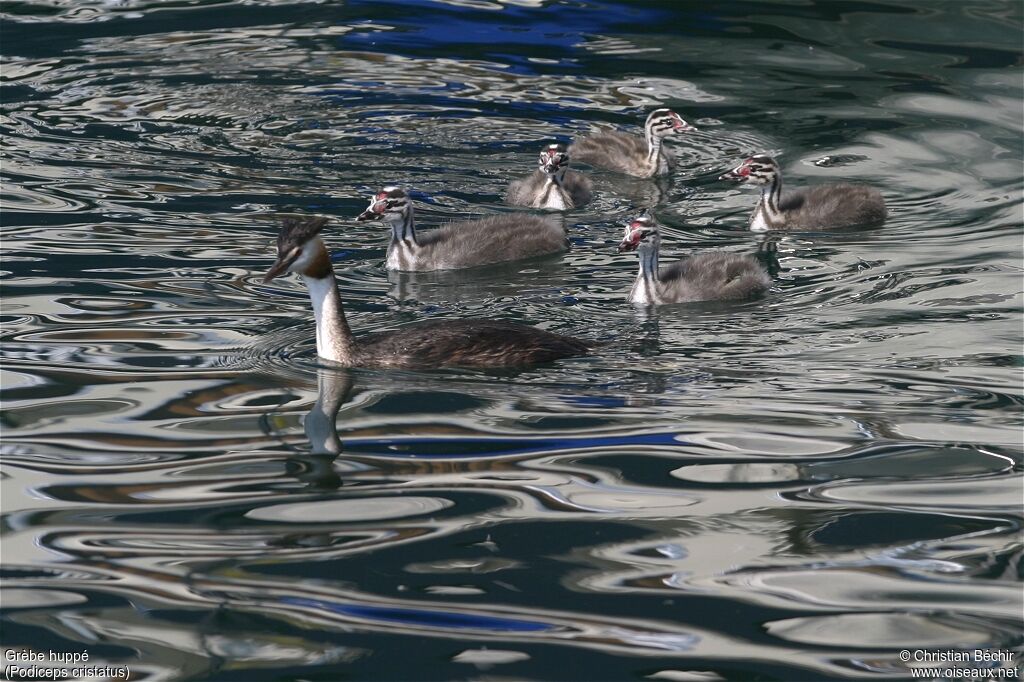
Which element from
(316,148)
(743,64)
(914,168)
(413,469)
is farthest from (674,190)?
(413,469)

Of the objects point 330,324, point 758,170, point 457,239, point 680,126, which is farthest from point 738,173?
point 330,324

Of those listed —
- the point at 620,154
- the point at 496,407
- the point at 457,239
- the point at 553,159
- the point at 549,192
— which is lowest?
the point at 496,407

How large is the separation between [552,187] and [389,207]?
1.69 m

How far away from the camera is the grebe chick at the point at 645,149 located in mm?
12328

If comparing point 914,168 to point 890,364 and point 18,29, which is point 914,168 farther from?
point 18,29

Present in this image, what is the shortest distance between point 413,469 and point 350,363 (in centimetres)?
154

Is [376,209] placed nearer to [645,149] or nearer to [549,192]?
[549,192]

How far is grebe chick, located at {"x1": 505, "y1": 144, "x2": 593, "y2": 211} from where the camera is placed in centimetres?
1116

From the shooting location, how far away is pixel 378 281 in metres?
9.79

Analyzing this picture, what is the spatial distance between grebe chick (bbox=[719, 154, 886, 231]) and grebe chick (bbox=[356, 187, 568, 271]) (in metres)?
1.53

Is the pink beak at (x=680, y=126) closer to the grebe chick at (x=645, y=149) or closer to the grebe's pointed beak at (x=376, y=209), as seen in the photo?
the grebe chick at (x=645, y=149)

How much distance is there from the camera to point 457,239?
10.2 meters

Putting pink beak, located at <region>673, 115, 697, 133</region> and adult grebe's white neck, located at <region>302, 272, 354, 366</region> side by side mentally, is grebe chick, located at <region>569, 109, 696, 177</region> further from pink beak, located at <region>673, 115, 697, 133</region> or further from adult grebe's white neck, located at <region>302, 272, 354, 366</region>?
adult grebe's white neck, located at <region>302, 272, 354, 366</region>

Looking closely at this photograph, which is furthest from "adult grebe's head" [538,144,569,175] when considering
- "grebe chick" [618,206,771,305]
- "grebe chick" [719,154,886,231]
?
"grebe chick" [618,206,771,305]
